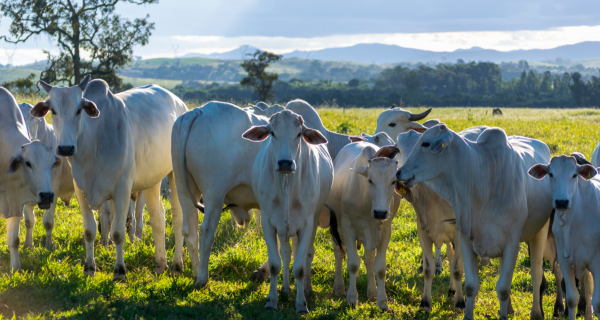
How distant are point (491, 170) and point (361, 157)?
1672 millimetres

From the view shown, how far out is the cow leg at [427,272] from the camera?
6.48m

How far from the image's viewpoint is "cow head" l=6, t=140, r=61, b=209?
257 inches

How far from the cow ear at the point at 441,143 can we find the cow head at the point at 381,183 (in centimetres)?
74

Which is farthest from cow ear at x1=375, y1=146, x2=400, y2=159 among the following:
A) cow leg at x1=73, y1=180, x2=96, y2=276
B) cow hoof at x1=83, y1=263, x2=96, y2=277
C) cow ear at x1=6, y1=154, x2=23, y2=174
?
cow ear at x1=6, y1=154, x2=23, y2=174

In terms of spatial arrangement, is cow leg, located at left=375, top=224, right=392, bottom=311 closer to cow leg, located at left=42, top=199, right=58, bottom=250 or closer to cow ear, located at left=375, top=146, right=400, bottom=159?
cow ear, located at left=375, top=146, right=400, bottom=159

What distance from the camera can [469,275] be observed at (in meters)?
5.91

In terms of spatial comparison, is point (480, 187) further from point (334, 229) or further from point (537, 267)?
point (334, 229)

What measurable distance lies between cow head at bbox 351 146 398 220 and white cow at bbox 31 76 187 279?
2961mm

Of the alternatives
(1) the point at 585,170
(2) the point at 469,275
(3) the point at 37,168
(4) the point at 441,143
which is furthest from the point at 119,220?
(1) the point at 585,170

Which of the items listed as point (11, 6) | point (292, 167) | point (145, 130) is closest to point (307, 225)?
point (292, 167)

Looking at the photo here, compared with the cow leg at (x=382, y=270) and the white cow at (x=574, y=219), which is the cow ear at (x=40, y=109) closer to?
the cow leg at (x=382, y=270)

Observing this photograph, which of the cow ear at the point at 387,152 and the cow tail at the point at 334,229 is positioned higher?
the cow ear at the point at 387,152

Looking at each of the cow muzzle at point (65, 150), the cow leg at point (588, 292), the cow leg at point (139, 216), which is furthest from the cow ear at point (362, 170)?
the cow leg at point (139, 216)

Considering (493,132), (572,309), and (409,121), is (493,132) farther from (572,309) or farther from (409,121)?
(409,121)
